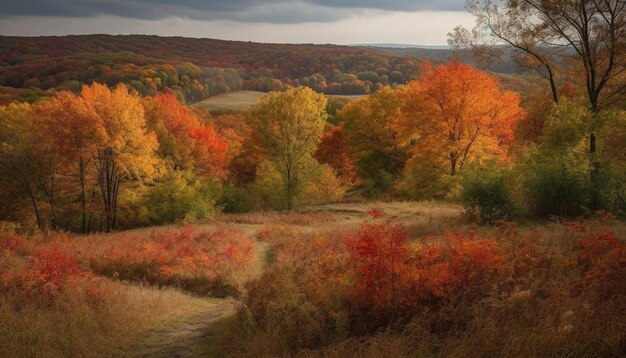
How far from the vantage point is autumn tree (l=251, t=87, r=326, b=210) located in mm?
34750

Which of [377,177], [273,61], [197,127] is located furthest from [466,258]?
[273,61]

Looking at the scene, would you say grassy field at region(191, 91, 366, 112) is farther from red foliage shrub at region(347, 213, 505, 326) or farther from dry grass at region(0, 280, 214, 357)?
red foliage shrub at region(347, 213, 505, 326)

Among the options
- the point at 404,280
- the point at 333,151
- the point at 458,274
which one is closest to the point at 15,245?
the point at 404,280

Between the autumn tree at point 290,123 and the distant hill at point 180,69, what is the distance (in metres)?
53.2

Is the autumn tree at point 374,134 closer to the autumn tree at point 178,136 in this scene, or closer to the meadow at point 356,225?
the meadow at point 356,225

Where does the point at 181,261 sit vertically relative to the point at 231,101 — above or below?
below

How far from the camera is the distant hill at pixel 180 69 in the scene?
100938mm

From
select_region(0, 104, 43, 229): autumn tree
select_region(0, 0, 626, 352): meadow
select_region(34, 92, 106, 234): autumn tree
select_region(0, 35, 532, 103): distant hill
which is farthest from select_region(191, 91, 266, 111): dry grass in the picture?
select_region(34, 92, 106, 234): autumn tree

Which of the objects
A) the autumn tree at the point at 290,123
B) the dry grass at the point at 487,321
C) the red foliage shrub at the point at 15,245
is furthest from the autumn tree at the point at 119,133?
the dry grass at the point at 487,321

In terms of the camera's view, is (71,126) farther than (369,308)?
Yes

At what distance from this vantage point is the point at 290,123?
115ft

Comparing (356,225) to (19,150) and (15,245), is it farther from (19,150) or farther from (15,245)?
(19,150)

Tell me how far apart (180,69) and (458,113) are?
114481mm

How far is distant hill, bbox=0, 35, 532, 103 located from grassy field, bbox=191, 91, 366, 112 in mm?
4243
